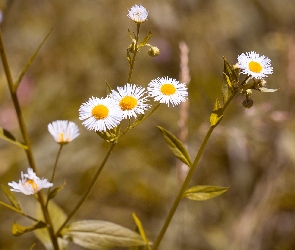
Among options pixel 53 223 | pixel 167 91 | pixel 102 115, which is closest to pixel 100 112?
pixel 102 115

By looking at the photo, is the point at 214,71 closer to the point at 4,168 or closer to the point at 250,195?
the point at 250,195

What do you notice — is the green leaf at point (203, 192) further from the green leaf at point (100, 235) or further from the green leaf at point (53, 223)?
the green leaf at point (53, 223)

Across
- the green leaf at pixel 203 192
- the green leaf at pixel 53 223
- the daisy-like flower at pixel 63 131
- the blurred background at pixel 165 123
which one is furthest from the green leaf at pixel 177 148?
the blurred background at pixel 165 123

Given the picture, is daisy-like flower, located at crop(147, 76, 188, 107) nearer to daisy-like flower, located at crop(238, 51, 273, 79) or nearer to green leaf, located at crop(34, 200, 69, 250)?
daisy-like flower, located at crop(238, 51, 273, 79)

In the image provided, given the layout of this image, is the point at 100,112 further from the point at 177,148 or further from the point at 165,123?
the point at 165,123

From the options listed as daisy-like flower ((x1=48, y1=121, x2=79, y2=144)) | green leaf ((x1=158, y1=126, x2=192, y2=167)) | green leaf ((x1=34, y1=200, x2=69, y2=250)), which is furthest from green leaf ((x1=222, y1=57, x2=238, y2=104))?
green leaf ((x1=34, y1=200, x2=69, y2=250))

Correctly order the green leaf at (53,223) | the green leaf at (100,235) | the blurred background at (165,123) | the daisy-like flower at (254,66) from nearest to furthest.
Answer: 1. the daisy-like flower at (254,66)
2. the green leaf at (100,235)
3. the green leaf at (53,223)
4. the blurred background at (165,123)
